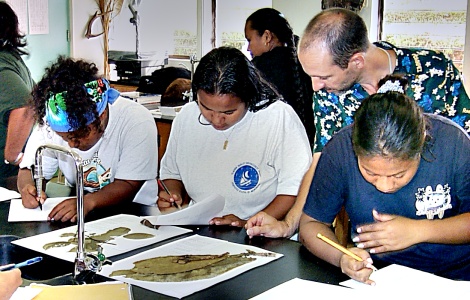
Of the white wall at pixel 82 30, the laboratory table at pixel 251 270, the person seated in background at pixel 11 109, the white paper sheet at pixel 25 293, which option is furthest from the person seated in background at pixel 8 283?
the white wall at pixel 82 30

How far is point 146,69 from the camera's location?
5770 millimetres

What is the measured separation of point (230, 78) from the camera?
212 centimetres

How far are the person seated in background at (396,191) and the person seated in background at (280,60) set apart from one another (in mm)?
2002

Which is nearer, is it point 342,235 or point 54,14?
point 342,235

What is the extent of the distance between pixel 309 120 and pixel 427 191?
221 cm

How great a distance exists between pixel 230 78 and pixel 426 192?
787 mm

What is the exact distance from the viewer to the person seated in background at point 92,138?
2125 millimetres

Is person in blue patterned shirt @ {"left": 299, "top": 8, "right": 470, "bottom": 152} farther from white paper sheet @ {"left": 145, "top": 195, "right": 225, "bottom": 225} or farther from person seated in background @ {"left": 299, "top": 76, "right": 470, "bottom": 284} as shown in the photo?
white paper sheet @ {"left": 145, "top": 195, "right": 225, "bottom": 225}

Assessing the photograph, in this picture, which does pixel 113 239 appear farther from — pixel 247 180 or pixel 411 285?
pixel 411 285

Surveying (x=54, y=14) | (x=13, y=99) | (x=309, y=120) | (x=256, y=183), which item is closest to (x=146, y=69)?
(x=54, y=14)

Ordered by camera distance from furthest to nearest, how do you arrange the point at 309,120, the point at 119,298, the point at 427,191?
the point at 309,120 → the point at 427,191 → the point at 119,298

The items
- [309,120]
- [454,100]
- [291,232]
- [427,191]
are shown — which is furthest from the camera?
[309,120]

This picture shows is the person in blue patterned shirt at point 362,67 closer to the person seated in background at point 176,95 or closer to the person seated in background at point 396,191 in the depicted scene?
the person seated in background at point 396,191

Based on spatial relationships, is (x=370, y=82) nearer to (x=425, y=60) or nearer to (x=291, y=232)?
(x=425, y=60)
